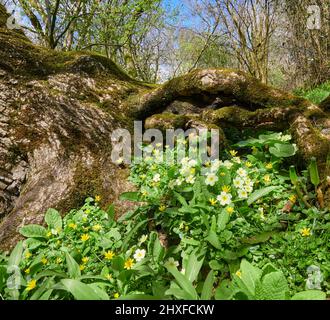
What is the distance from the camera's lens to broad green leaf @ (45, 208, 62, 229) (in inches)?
103

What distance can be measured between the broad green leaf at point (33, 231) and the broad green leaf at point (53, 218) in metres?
0.08

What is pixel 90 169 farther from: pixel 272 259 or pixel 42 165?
pixel 272 259

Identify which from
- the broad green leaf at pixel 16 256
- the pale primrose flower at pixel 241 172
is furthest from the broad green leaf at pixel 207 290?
the broad green leaf at pixel 16 256

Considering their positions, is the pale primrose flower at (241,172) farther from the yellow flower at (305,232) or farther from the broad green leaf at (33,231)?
the broad green leaf at (33,231)

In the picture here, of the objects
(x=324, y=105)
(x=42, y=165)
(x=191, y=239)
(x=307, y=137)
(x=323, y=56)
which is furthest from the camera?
(x=323, y=56)

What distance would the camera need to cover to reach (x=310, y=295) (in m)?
1.61

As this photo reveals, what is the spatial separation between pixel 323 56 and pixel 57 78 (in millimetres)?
8374

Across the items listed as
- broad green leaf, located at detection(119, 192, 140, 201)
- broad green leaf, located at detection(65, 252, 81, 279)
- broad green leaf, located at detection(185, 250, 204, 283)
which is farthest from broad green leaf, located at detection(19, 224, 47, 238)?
broad green leaf, located at detection(185, 250, 204, 283)

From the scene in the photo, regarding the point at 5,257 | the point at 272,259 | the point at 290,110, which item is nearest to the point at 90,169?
the point at 5,257

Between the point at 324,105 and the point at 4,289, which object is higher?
the point at 324,105

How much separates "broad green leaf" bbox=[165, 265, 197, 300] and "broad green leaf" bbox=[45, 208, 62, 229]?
1171 mm

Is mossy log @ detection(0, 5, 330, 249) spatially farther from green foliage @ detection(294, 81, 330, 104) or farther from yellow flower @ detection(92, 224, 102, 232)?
green foliage @ detection(294, 81, 330, 104)

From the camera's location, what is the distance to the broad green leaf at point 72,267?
6.72ft
